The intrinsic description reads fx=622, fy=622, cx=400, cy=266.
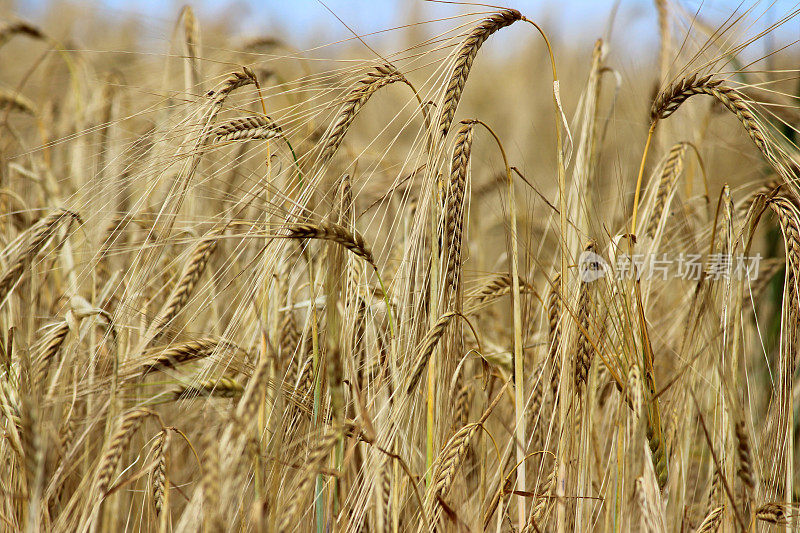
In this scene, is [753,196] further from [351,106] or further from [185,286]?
[185,286]

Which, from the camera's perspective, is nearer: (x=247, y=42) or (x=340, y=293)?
(x=340, y=293)

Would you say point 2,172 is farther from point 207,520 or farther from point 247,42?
point 207,520

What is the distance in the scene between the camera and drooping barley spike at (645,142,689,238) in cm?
130

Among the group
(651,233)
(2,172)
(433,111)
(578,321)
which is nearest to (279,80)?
(2,172)

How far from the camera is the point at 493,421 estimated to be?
53.8 inches

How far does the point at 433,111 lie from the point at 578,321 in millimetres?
395

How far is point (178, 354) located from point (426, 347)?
43 centimetres

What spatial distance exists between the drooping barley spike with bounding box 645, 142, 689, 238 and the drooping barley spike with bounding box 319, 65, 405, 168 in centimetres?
64

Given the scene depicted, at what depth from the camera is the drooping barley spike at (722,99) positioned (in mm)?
962

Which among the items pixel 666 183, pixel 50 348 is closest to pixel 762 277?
pixel 666 183

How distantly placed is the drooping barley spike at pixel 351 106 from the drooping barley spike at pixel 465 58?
0.31ft

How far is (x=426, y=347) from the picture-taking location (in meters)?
0.89

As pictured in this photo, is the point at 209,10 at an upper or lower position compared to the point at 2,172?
upper

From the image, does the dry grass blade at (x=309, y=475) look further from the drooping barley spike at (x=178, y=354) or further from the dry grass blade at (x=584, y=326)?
the dry grass blade at (x=584, y=326)
